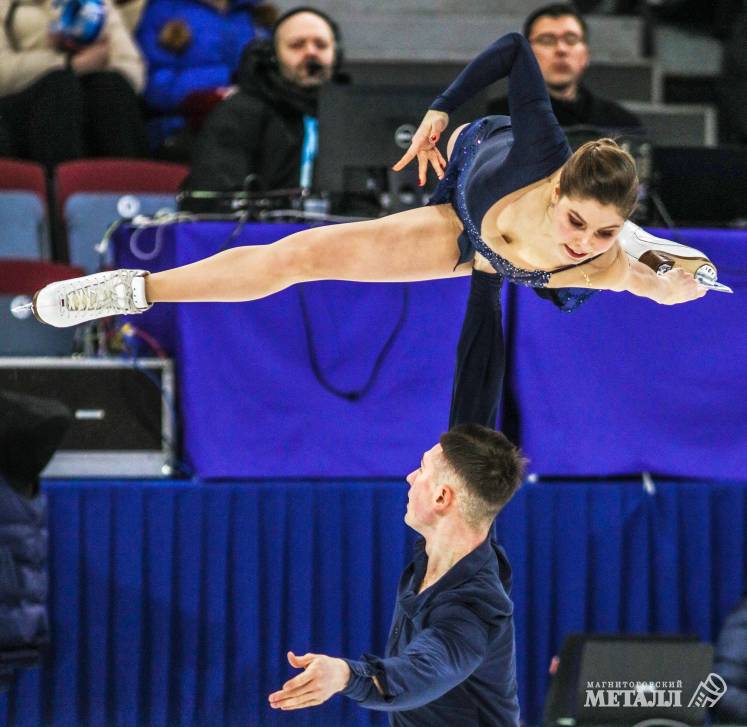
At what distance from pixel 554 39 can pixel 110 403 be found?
2172 mm

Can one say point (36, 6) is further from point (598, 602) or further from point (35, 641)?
point (598, 602)

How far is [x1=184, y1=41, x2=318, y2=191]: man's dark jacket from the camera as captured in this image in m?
5.36

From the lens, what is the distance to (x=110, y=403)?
476 cm

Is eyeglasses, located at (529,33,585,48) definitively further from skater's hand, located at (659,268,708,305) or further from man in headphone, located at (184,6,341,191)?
skater's hand, located at (659,268,708,305)

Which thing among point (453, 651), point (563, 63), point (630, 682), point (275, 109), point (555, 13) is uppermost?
point (555, 13)

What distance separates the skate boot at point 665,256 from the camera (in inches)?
140

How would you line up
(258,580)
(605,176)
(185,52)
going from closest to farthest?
1. (605,176)
2. (258,580)
3. (185,52)

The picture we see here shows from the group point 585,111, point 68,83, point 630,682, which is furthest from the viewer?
point 68,83

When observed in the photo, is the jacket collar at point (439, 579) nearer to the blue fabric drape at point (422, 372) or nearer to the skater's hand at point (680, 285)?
the skater's hand at point (680, 285)

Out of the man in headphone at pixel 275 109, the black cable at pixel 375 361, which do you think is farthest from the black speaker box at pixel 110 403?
the man in headphone at pixel 275 109

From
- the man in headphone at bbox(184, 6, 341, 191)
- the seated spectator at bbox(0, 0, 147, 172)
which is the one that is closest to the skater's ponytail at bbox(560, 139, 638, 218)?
the man in headphone at bbox(184, 6, 341, 191)

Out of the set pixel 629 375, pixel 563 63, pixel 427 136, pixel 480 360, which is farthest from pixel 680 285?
pixel 563 63

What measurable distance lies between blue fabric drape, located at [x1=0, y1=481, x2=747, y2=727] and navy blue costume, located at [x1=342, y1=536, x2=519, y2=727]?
1.46 metres

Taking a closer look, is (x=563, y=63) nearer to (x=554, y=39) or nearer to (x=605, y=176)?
(x=554, y=39)
